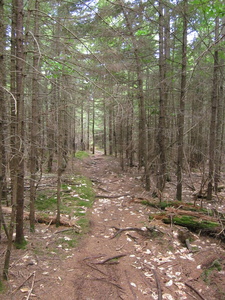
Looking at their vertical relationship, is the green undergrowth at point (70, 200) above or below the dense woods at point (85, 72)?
below

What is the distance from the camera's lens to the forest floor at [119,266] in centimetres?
360

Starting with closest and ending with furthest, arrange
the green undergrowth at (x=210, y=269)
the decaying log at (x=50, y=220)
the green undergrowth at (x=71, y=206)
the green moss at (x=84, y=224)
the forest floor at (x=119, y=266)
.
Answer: the forest floor at (x=119, y=266), the green undergrowth at (x=210, y=269), the green undergrowth at (x=71, y=206), the green moss at (x=84, y=224), the decaying log at (x=50, y=220)

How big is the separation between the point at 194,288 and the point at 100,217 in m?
3.82

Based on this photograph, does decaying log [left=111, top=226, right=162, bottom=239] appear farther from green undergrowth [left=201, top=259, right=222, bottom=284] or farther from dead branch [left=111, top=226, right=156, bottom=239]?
green undergrowth [left=201, top=259, right=222, bottom=284]

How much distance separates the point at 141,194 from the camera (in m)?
9.21

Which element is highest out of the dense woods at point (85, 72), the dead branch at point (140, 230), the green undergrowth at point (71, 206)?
the dense woods at point (85, 72)

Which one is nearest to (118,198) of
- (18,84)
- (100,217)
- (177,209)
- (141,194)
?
(141,194)

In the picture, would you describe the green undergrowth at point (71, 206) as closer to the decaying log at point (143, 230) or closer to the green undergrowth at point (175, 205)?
the decaying log at point (143, 230)

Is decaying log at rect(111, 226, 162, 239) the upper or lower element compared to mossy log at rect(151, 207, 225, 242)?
lower

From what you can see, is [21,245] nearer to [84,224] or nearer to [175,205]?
[84,224]

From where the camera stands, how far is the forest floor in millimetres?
3600

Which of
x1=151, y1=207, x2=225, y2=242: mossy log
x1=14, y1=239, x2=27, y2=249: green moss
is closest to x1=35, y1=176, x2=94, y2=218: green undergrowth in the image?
x1=14, y1=239, x2=27, y2=249: green moss

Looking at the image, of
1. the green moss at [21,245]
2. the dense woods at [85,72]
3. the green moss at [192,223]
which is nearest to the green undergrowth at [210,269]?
the green moss at [192,223]

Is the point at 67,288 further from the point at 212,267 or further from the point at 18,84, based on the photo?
the point at 18,84
